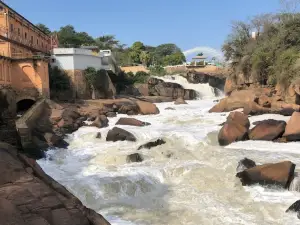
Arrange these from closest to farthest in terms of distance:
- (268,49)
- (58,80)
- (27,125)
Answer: (27,125) → (268,49) → (58,80)

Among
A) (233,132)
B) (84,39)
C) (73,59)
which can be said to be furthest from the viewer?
(84,39)

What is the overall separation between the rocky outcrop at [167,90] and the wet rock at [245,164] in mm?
26543

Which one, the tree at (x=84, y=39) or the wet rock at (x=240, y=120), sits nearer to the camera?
the wet rock at (x=240, y=120)

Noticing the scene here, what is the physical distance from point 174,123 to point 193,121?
1.25 meters

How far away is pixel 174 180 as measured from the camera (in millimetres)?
11602

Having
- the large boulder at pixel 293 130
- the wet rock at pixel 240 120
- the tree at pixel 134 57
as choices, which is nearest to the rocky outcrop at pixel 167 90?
the wet rock at pixel 240 120

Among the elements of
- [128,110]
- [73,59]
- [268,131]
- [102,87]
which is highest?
[73,59]

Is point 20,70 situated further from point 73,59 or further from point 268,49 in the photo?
point 268,49

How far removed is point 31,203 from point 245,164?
317 inches

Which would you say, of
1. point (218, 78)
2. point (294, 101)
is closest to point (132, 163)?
point (294, 101)

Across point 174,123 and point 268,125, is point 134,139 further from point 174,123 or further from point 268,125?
point 268,125

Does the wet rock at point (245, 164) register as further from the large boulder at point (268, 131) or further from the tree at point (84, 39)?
the tree at point (84, 39)

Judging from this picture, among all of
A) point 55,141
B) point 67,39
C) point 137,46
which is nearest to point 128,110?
point 55,141

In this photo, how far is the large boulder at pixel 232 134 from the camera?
14.9 m
